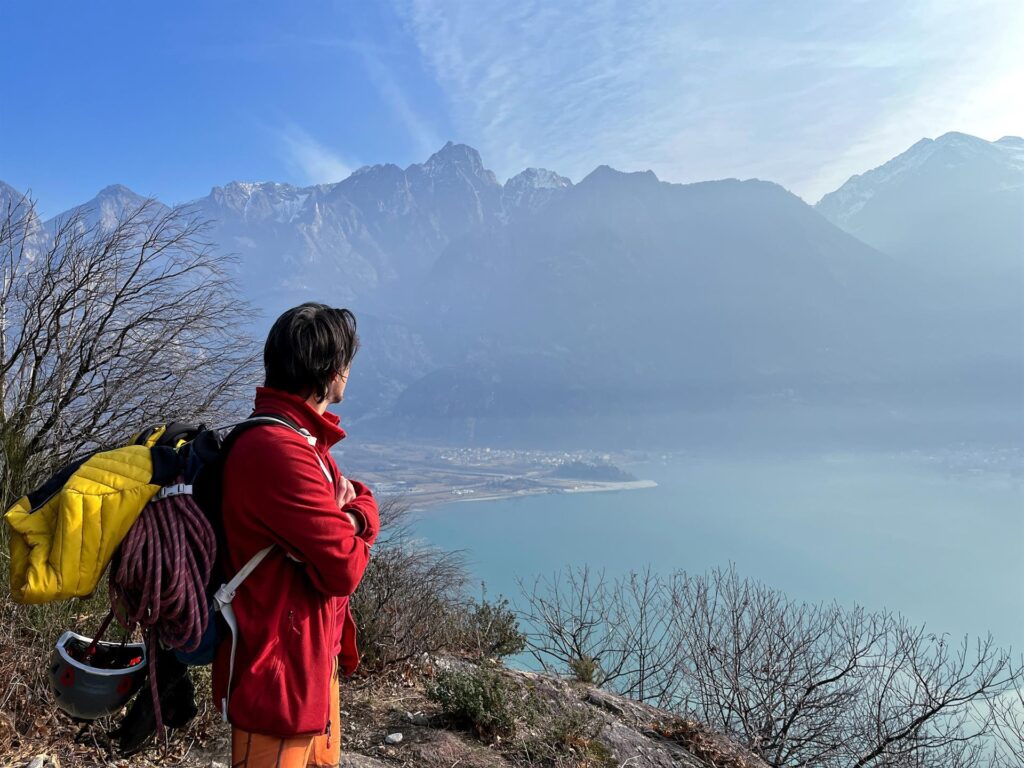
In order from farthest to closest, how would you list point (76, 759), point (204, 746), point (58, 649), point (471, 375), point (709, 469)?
point (471, 375) < point (709, 469) < point (204, 746) < point (76, 759) < point (58, 649)

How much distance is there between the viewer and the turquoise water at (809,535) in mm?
75312

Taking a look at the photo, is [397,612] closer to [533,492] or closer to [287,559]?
[287,559]

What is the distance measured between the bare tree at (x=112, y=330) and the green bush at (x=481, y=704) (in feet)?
16.9

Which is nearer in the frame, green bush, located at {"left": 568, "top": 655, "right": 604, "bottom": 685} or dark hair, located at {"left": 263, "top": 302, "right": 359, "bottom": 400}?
dark hair, located at {"left": 263, "top": 302, "right": 359, "bottom": 400}

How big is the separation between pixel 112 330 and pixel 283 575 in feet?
27.3

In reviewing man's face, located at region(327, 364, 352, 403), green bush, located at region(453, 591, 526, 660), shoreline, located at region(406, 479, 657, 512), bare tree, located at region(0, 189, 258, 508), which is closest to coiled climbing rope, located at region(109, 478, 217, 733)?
man's face, located at region(327, 364, 352, 403)

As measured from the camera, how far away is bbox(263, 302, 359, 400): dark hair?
1637 mm

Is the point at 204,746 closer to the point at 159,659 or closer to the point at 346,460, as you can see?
the point at 159,659

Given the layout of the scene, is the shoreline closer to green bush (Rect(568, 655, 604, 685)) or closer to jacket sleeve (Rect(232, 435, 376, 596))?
green bush (Rect(568, 655, 604, 685))

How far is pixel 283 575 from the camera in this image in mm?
1556

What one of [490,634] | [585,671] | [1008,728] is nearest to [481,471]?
[1008,728]

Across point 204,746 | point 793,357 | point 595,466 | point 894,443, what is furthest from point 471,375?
point 204,746

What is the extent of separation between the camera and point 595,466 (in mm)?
137500

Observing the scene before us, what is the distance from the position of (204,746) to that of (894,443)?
182 m
